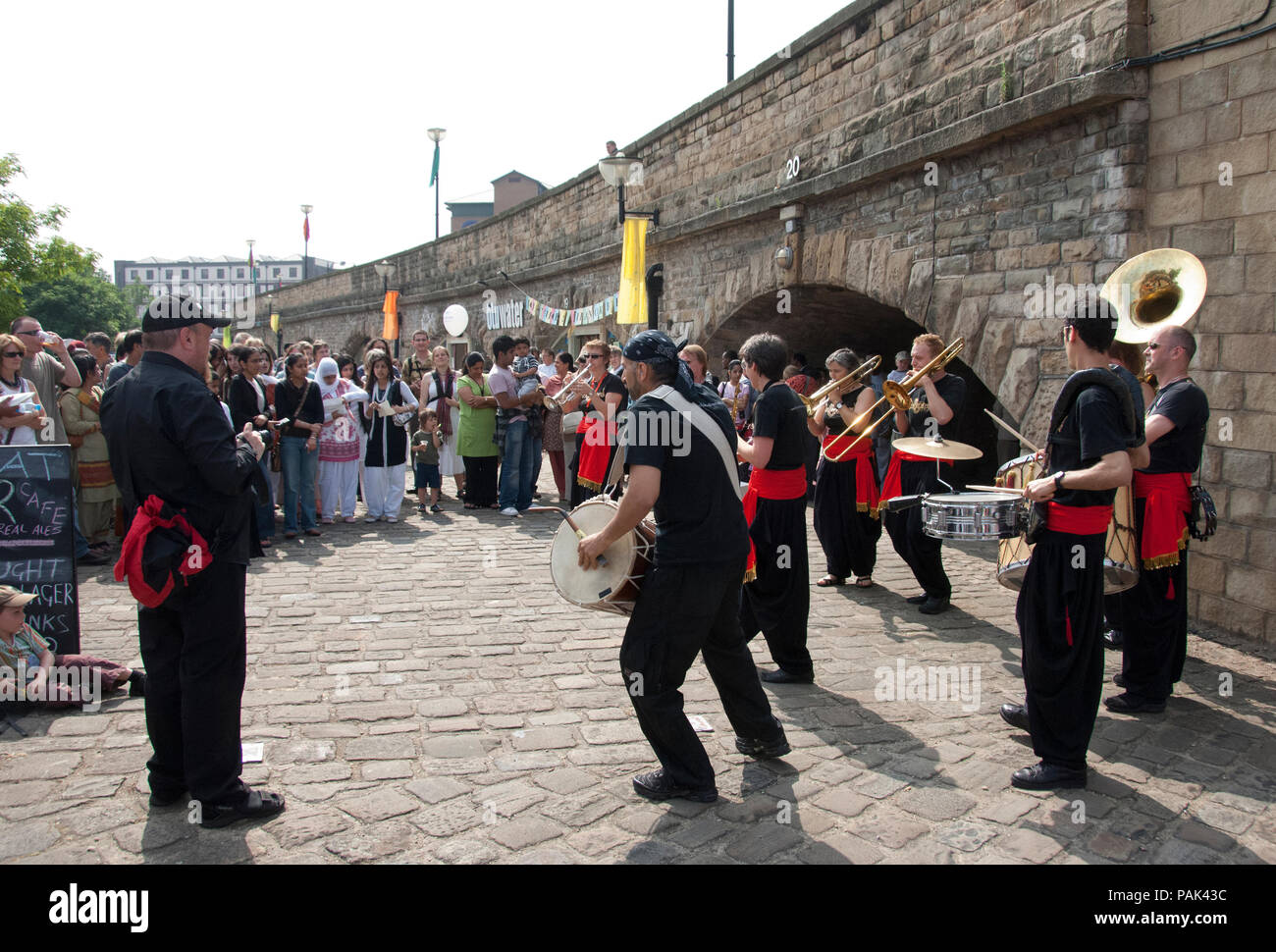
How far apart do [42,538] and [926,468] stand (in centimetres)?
560

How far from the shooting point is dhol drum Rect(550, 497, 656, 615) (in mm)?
3727

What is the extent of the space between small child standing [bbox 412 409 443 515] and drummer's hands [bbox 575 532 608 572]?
758 centimetres

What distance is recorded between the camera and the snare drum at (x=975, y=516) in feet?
13.2

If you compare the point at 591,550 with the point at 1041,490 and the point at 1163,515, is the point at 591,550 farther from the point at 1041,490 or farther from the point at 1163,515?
the point at 1163,515

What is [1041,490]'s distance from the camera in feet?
12.3

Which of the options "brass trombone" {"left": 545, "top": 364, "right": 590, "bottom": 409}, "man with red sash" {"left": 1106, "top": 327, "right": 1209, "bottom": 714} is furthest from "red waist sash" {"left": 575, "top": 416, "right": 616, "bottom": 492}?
"man with red sash" {"left": 1106, "top": 327, "right": 1209, "bottom": 714}

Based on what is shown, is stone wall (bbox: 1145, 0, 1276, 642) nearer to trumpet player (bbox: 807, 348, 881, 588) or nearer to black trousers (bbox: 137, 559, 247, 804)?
trumpet player (bbox: 807, 348, 881, 588)

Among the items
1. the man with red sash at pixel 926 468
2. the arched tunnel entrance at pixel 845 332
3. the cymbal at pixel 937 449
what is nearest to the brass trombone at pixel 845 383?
the man with red sash at pixel 926 468

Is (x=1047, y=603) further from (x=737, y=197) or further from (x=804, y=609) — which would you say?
(x=737, y=197)

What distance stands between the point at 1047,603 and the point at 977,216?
17.6 ft

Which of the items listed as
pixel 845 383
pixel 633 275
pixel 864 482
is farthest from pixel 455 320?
pixel 845 383
